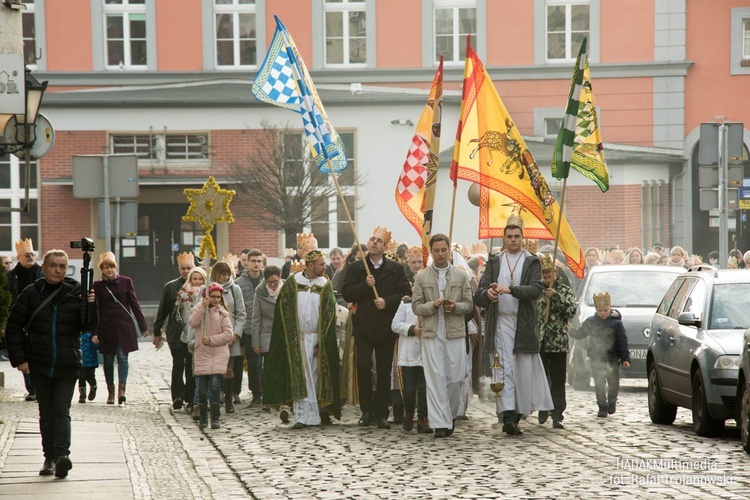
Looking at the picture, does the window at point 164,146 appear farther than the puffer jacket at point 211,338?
Yes

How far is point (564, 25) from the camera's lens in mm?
40500

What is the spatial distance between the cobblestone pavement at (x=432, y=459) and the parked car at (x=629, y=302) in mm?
2440

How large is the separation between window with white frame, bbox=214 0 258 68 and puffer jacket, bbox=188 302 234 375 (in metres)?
27.6

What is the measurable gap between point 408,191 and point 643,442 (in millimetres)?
4365

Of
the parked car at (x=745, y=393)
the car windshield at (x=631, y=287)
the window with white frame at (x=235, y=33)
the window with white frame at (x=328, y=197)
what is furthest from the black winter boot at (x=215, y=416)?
the window with white frame at (x=235, y=33)

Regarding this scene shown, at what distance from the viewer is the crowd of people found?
482 inches

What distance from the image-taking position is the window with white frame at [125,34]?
39906mm

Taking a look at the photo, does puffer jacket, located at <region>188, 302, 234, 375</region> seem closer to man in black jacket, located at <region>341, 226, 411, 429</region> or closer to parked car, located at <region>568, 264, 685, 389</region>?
man in black jacket, located at <region>341, 226, 411, 429</region>

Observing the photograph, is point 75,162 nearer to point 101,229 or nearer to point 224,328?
point 101,229

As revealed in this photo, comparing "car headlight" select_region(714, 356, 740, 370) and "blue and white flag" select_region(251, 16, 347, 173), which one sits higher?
"blue and white flag" select_region(251, 16, 347, 173)

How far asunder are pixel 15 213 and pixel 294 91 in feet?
76.4

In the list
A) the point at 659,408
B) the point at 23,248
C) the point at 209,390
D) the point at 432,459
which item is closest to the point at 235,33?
the point at 23,248

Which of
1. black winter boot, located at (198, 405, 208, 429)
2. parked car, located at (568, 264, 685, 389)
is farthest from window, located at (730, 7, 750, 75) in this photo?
black winter boot, located at (198, 405, 208, 429)

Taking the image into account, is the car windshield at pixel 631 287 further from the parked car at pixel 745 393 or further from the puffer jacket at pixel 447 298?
the parked car at pixel 745 393
